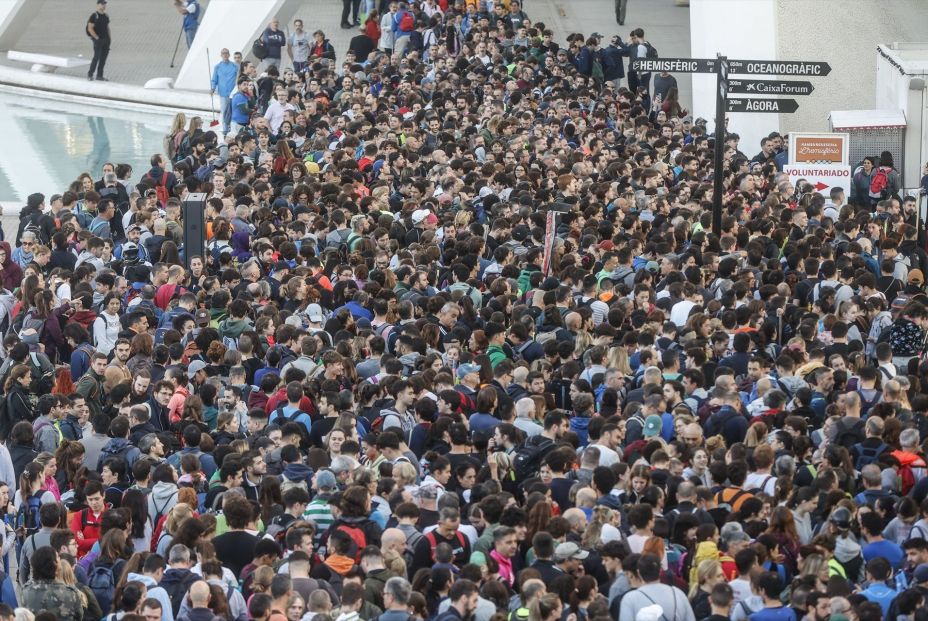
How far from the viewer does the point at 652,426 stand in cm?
1127

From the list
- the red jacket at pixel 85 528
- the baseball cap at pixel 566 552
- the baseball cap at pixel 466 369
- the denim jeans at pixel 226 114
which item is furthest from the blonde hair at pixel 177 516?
the denim jeans at pixel 226 114

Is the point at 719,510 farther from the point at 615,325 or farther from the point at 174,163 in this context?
the point at 174,163

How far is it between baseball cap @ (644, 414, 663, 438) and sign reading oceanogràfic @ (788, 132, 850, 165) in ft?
34.9

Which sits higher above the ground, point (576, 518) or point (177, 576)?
point (576, 518)

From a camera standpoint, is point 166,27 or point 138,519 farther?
point 166,27

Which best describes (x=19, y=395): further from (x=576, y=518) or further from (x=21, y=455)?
(x=576, y=518)

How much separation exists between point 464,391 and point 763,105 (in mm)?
6752

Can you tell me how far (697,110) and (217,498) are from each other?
18651 mm

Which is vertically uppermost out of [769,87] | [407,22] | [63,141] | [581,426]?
[407,22]

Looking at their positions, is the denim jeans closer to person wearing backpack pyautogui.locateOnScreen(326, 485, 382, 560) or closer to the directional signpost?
the directional signpost

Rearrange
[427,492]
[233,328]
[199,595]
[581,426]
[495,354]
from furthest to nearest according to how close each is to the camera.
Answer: [233,328] → [495,354] → [581,426] → [427,492] → [199,595]

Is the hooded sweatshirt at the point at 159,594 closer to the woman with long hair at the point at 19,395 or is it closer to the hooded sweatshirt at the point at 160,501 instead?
the hooded sweatshirt at the point at 160,501

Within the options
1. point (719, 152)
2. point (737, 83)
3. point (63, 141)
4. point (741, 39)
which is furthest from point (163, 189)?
point (741, 39)

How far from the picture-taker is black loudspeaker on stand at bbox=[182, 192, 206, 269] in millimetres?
16328
